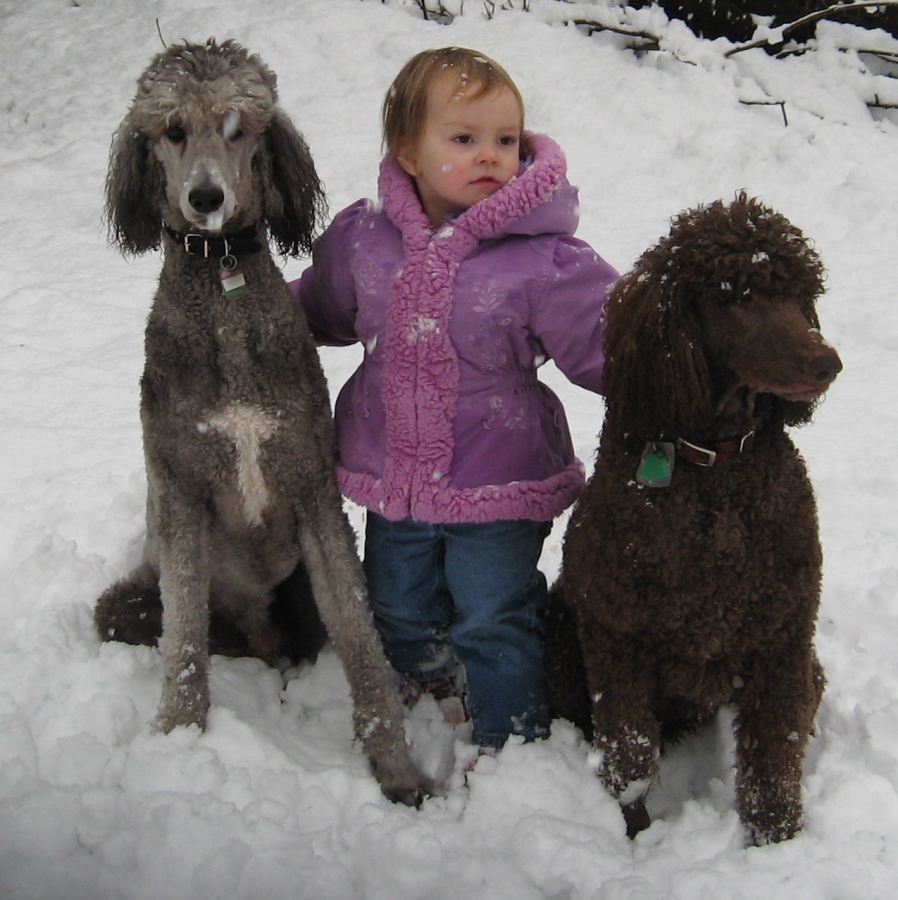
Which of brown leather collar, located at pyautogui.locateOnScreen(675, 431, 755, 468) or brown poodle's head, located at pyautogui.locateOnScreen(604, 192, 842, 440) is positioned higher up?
brown poodle's head, located at pyautogui.locateOnScreen(604, 192, 842, 440)

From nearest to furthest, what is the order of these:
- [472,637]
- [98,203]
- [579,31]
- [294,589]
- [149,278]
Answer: [472,637] → [294,589] → [149,278] → [98,203] → [579,31]

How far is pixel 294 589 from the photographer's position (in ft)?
8.48

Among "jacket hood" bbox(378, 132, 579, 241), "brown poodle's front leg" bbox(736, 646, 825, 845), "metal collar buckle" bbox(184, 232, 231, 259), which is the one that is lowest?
"brown poodle's front leg" bbox(736, 646, 825, 845)

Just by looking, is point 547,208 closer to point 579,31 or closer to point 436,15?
point 579,31

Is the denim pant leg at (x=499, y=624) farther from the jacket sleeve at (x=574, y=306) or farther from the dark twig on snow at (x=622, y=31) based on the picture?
the dark twig on snow at (x=622, y=31)

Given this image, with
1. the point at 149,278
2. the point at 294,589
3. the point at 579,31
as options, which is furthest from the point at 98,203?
the point at 294,589

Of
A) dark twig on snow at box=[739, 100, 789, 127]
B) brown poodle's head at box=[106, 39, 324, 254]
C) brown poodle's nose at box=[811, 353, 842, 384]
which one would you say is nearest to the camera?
brown poodle's nose at box=[811, 353, 842, 384]

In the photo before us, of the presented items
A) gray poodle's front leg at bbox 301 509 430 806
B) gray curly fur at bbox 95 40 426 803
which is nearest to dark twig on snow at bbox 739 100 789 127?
gray curly fur at bbox 95 40 426 803

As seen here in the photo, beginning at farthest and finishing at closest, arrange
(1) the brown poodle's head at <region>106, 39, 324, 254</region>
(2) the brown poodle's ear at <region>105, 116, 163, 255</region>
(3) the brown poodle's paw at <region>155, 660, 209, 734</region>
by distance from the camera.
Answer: (3) the brown poodle's paw at <region>155, 660, 209, 734</region> < (2) the brown poodle's ear at <region>105, 116, 163, 255</region> < (1) the brown poodle's head at <region>106, 39, 324, 254</region>

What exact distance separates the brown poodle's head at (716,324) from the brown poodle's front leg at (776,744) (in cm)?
55

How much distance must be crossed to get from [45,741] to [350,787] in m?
0.71

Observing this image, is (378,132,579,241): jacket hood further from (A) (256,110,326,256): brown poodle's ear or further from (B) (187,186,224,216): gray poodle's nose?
(B) (187,186,224,216): gray poodle's nose

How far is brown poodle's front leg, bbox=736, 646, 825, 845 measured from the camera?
1.90 meters

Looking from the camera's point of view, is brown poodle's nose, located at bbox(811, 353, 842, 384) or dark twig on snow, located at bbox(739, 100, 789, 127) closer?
brown poodle's nose, located at bbox(811, 353, 842, 384)
